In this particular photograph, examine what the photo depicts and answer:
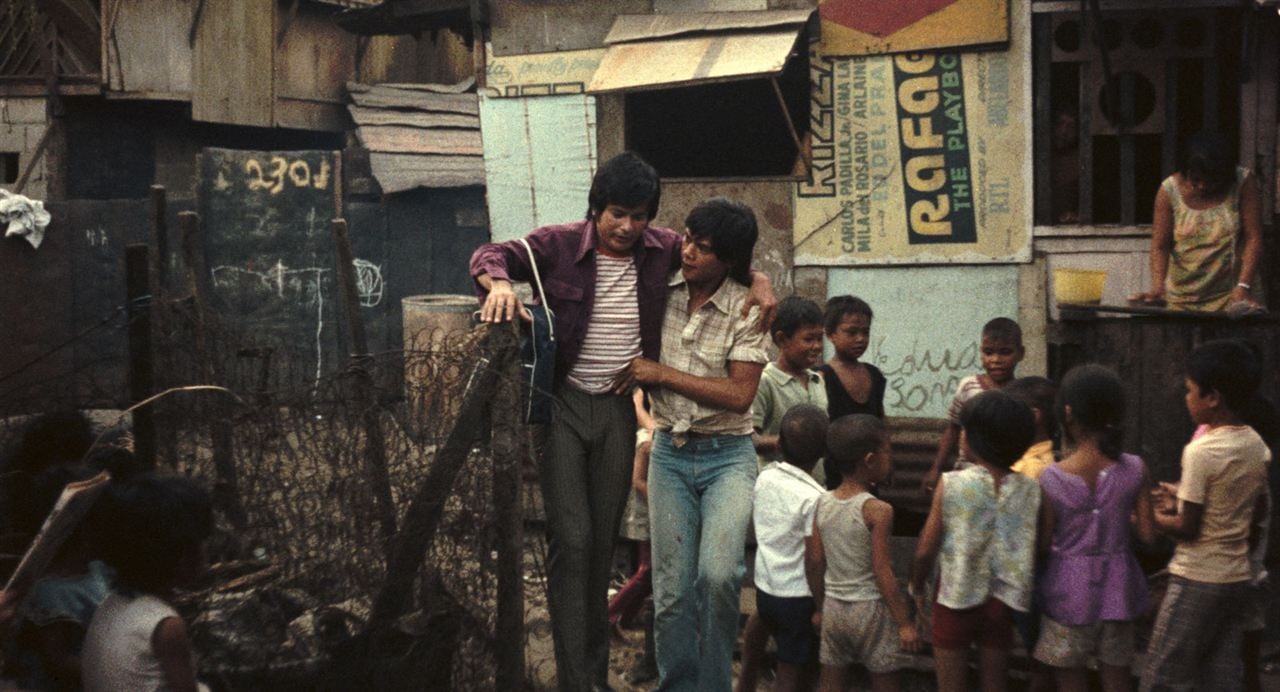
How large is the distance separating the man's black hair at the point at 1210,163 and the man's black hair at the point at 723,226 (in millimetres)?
2996

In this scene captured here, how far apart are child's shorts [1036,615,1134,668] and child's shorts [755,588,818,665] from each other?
804 millimetres

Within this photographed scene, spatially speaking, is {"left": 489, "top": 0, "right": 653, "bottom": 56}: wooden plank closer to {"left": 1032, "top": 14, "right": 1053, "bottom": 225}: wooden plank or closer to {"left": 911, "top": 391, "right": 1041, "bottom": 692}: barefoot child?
{"left": 1032, "top": 14, "right": 1053, "bottom": 225}: wooden plank

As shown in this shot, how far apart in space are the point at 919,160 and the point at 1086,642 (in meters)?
4.70

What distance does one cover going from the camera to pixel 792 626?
4953 mm

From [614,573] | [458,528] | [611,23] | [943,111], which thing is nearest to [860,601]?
[458,528]

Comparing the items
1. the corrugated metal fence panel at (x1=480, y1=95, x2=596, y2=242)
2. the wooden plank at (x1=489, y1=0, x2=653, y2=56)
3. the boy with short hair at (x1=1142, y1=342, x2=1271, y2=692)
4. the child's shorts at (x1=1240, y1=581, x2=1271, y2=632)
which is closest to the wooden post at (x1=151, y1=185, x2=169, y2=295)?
the corrugated metal fence panel at (x1=480, y1=95, x2=596, y2=242)

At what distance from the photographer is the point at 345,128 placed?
65.2ft

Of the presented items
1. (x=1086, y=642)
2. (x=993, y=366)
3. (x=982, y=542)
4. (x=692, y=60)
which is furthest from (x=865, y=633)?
(x=692, y=60)

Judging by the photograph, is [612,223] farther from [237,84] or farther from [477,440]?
[237,84]

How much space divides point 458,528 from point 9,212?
10019mm

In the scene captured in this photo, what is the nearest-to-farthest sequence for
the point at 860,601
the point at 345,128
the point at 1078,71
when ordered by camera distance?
the point at 860,601 → the point at 1078,71 → the point at 345,128

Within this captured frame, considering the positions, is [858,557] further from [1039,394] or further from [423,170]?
[423,170]

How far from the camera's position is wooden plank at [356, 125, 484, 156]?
17969 mm

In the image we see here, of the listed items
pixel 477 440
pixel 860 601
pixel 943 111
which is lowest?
pixel 860 601
